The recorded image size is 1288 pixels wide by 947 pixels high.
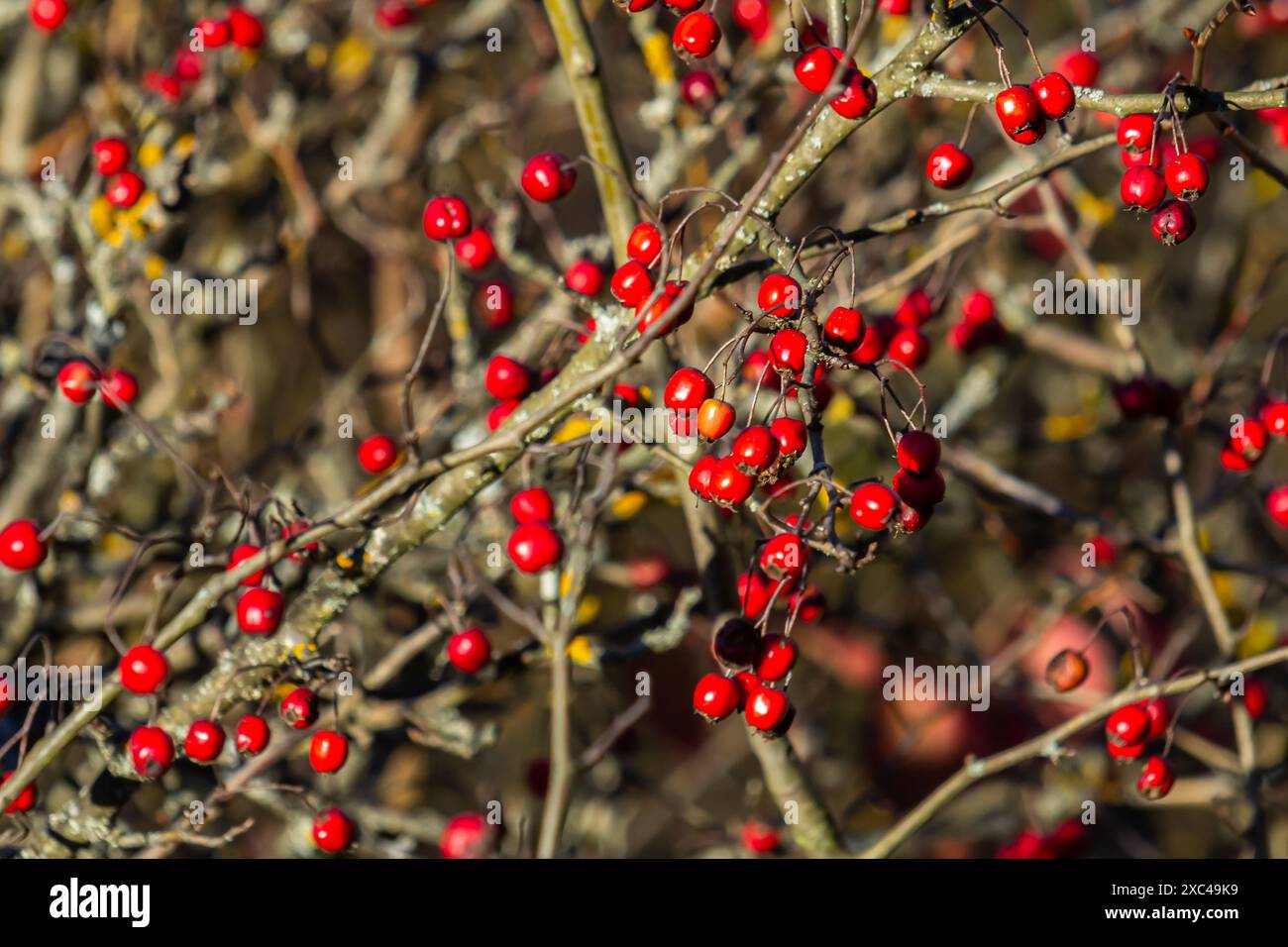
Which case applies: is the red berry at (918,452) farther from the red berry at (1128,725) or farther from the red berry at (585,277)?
the red berry at (585,277)

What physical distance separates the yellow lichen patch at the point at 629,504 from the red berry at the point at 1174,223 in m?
1.65

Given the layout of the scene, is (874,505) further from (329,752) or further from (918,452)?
(329,752)

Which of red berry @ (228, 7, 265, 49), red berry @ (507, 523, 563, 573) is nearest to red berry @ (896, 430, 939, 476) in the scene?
red berry @ (507, 523, 563, 573)

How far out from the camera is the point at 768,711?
2.37m

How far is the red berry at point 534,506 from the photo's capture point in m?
2.93

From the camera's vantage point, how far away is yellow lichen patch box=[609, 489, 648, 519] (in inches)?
138

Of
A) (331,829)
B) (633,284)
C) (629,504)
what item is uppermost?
(633,284)

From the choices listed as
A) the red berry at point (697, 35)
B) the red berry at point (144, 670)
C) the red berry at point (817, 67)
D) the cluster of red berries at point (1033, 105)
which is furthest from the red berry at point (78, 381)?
the cluster of red berries at point (1033, 105)

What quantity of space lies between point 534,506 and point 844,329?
1.02 m

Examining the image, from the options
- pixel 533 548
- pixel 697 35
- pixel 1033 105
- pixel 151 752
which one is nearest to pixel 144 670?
pixel 151 752

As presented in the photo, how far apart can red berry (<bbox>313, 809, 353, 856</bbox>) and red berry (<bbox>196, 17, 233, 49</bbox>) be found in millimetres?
2521
